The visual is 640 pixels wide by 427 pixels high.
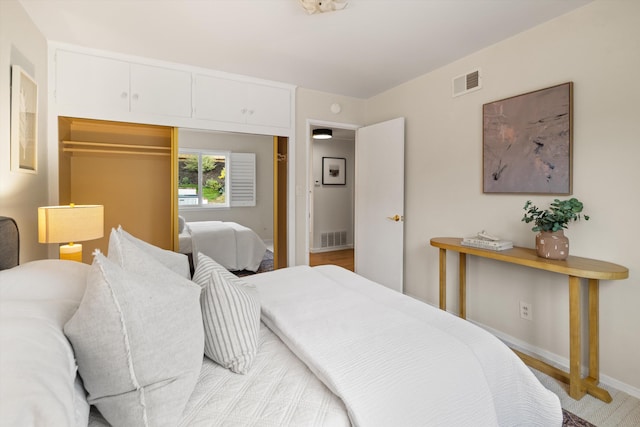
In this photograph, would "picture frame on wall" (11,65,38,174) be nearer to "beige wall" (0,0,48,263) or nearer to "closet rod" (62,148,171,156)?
"beige wall" (0,0,48,263)

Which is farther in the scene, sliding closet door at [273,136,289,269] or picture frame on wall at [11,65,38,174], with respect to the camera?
sliding closet door at [273,136,289,269]

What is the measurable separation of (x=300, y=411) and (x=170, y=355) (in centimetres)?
41

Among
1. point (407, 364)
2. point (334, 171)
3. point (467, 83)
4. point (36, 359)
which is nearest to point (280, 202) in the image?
point (467, 83)

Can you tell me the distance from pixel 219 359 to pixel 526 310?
7.89ft

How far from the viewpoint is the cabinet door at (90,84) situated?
2541mm

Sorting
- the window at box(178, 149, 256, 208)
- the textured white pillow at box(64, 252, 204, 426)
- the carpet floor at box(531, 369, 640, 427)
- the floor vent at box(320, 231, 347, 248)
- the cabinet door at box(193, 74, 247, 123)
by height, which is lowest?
the carpet floor at box(531, 369, 640, 427)

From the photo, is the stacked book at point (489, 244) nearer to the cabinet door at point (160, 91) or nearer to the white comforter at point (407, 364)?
the white comforter at point (407, 364)

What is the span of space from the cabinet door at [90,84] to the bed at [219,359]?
1940 millimetres

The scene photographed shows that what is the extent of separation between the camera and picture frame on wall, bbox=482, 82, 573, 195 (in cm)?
215

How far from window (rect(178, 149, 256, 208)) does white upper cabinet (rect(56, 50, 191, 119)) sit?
1.52ft

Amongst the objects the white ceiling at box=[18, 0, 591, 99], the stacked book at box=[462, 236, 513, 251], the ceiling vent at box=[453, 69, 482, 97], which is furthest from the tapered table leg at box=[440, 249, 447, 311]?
the white ceiling at box=[18, 0, 591, 99]

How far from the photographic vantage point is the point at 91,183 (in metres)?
2.93

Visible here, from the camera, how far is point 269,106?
340cm

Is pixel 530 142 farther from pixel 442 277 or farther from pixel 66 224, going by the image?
pixel 66 224
